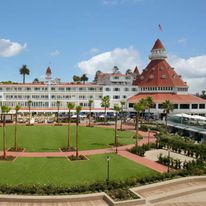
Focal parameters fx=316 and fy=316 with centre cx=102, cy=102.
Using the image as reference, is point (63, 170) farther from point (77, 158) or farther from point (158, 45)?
point (158, 45)

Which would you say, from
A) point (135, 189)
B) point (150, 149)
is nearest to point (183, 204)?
point (135, 189)

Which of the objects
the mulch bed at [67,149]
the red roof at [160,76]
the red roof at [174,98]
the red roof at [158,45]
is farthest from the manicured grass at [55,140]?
the red roof at [158,45]

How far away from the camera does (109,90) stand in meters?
105

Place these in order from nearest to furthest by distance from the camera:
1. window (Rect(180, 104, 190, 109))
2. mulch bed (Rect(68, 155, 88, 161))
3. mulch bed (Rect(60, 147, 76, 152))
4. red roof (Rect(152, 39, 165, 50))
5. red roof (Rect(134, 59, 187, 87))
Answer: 1. mulch bed (Rect(68, 155, 88, 161))
2. mulch bed (Rect(60, 147, 76, 152))
3. window (Rect(180, 104, 190, 109))
4. red roof (Rect(134, 59, 187, 87))
5. red roof (Rect(152, 39, 165, 50))

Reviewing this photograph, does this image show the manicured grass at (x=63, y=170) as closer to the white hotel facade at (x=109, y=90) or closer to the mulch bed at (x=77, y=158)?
the mulch bed at (x=77, y=158)

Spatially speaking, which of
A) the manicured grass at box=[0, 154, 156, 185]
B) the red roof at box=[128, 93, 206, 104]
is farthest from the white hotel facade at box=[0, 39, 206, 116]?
the manicured grass at box=[0, 154, 156, 185]

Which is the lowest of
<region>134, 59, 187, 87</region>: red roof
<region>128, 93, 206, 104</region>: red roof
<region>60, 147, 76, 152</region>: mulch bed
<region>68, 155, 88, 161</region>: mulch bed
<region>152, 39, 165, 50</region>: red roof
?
<region>68, 155, 88, 161</region>: mulch bed

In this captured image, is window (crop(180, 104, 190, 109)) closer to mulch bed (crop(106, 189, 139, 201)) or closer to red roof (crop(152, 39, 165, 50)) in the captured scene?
red roof (crop(152, 39, 165, 50))

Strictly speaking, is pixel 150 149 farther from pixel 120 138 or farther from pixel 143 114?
pixel 143 114

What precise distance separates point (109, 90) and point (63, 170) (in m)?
74.3

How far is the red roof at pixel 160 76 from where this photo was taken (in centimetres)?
9769

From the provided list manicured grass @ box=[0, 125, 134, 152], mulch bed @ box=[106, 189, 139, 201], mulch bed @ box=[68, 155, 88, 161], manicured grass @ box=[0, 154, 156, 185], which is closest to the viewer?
mulch bed @ box=[106, 189, 139, 201]

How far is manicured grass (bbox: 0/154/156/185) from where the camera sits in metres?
28.1

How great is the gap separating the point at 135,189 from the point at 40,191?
23.9 feet
